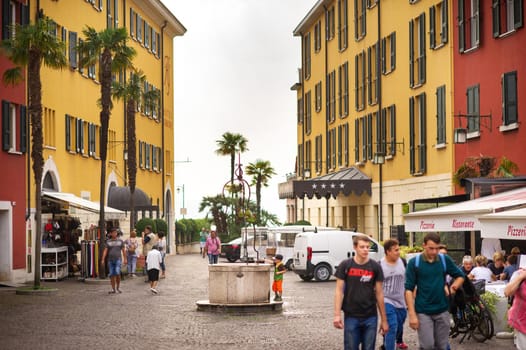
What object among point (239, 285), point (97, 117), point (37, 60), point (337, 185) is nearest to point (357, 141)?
point (337, 185)

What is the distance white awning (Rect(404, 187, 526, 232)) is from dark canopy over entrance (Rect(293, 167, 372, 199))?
28673 mm

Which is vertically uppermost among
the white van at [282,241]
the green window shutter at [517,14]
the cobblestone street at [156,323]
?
the green window shutter at [517,14]

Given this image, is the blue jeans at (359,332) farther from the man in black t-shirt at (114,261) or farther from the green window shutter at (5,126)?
the green window shutter at (5,126)

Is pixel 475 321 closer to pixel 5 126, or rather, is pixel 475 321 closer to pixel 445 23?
pixel 445 23

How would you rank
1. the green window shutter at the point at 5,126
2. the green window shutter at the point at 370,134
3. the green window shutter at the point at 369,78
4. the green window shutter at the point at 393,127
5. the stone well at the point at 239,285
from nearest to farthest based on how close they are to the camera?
the stone well at the point at 239,285 < the green window shutter at the point at 5,126 < the green window shutter at the point at 393,127 < the green window shutter at the point at 369,78 < the green window shutter at the point at 370,134

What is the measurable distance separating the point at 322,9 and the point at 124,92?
16.9 m

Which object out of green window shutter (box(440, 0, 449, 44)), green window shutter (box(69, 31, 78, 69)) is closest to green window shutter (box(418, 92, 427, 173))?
green window shutter (box(440, 0, 449, 44))

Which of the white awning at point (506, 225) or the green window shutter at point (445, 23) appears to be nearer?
the white awning at point (506, 225)

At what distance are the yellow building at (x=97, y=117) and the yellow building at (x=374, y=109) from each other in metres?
9.21

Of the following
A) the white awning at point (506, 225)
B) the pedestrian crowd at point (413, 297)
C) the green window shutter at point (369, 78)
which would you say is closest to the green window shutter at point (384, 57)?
the green window shutter at point (369, 78)

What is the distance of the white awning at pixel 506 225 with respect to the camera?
18312mm

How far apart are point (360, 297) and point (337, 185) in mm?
42213

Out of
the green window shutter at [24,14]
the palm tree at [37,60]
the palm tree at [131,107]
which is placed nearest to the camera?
the palm tree at [37,60]

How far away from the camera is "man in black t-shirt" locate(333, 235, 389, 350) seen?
506 inches
